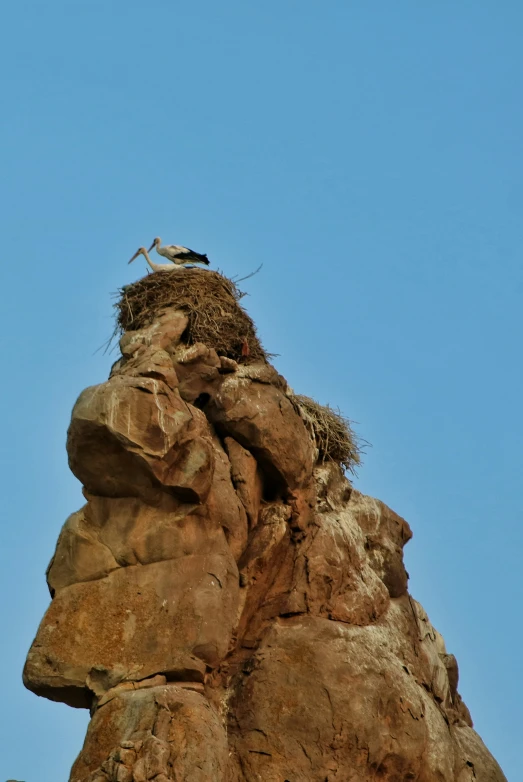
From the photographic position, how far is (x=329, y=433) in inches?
832

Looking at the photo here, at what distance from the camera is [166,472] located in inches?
707

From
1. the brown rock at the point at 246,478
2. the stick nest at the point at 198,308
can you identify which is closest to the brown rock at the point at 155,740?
the brown rock at the point at 246,478

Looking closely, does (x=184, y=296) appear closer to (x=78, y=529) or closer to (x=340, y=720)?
(x=78, y=529)

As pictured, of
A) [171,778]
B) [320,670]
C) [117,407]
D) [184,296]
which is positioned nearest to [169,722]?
[171,778]

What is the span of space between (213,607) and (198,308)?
4329mm

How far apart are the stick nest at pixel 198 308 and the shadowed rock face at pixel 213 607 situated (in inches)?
12.3

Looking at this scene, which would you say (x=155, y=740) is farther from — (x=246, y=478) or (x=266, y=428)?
(x=266, y=428)

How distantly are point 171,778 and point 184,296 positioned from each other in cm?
673

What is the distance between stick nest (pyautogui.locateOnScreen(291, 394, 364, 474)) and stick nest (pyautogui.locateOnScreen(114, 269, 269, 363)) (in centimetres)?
89

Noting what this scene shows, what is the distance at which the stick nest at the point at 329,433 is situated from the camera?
2102 centimetres

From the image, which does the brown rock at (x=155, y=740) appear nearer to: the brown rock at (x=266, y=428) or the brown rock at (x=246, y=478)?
the brown rock at (x=246, y=478)

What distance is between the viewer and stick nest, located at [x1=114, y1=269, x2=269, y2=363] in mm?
20219

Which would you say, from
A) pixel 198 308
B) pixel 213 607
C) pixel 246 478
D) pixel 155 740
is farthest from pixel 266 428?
pixel 155 740

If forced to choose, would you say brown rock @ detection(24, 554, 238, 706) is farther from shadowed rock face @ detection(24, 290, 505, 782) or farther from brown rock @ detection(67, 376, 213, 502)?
brown rock @ detection(67, 376, 213, 502)
